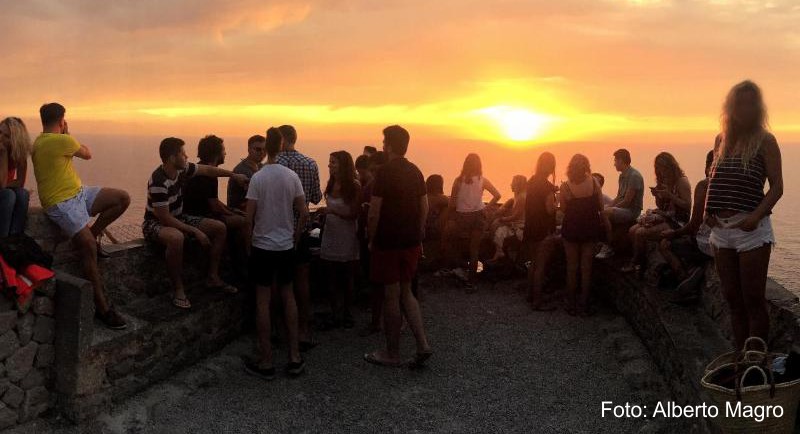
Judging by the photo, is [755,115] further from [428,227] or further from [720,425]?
[428,227]

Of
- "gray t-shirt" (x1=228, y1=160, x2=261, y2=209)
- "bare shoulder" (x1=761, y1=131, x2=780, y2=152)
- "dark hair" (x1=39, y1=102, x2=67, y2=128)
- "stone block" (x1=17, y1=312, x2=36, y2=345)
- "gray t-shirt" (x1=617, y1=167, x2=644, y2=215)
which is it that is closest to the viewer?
"bare shoulder" (x1=761, y1=131, x2=780, y2=152)

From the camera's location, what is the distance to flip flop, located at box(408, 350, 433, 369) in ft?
19.7

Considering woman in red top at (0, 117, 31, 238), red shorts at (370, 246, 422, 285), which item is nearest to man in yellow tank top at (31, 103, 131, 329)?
woman in red top at (0, 117, 31, 238)

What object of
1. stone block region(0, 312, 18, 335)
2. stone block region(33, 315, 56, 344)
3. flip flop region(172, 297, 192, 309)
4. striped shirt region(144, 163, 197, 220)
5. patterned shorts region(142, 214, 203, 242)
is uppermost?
striped shirt region(144, 163, 197, 220)

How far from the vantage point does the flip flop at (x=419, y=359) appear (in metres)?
6.00

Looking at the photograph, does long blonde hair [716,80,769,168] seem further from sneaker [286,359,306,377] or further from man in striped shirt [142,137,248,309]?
man in striped shirt [142,137,248,309]

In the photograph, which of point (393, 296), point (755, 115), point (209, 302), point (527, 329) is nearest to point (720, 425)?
point (755, 115)

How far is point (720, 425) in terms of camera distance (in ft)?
12.2

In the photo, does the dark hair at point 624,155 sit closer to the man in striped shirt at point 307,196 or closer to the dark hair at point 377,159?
the dark hair at point 377,159

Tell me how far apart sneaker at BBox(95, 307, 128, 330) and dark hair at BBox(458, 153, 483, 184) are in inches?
187

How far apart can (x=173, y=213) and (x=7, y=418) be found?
2.35 m

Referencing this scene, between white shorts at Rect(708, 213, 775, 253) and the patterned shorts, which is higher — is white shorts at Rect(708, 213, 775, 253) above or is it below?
above

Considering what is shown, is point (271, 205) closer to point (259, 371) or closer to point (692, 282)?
point (259, 371)

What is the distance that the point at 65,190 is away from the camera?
5.29 meters
